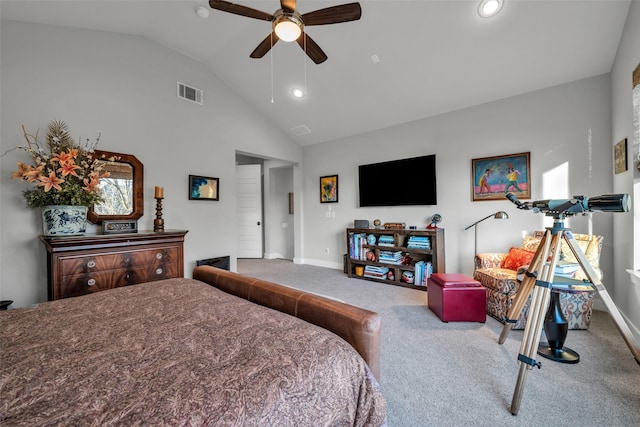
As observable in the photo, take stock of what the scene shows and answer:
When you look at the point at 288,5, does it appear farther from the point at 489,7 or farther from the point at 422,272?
the point at 422,272

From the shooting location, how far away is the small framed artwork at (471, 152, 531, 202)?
3334 millimetres

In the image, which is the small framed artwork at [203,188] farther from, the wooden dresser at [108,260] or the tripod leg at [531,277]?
the tripod leg at [531,277]

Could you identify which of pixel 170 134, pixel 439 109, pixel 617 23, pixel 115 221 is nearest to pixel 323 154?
pixel 439 109

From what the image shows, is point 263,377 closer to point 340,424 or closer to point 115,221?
point 340,424

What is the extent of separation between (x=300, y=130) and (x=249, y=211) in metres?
2.36

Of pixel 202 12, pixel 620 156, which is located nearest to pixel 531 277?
pixel 620 156

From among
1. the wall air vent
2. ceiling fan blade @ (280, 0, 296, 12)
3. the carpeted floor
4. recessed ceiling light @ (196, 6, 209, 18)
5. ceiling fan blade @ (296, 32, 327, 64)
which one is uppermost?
recessed ceiling light @ (196, 6, 209, 18)

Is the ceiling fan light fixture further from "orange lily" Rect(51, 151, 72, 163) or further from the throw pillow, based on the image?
the throw pillow

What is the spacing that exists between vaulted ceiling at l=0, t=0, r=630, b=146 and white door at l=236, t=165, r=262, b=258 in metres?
2.15

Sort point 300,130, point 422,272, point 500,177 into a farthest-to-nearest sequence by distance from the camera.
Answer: point 300,130
point 422,272
point 500,177

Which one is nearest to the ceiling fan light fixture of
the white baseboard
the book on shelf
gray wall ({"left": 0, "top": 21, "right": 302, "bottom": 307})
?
gray wall ({"left": 0, "top": 21, "right": 302, "bottom": 307})

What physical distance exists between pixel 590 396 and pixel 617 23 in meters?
3.26

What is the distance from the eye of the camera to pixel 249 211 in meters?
6.24

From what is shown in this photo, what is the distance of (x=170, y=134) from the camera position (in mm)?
3633
